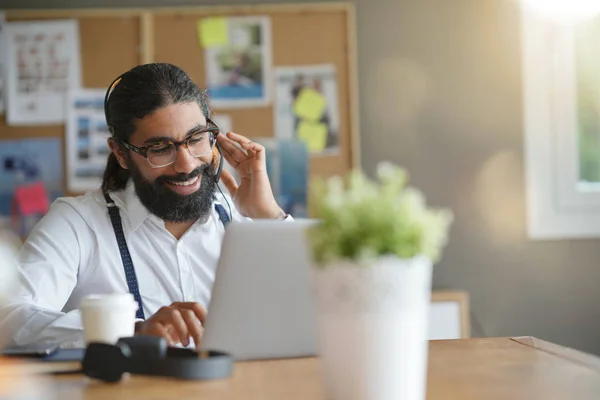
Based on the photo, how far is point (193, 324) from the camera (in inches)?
50.2

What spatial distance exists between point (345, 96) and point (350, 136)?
158mm

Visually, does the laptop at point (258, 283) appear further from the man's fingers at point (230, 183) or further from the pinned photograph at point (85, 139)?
the pinned photograph at point (85, 139)

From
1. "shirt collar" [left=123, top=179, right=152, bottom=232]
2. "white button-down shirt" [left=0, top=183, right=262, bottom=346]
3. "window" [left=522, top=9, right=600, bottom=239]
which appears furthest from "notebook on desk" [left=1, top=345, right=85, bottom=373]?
"window" [left=522, top=9, right=600, bottom=239]

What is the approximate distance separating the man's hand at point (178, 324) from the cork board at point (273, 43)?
6.65 ft

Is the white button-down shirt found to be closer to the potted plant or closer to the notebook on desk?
the notebook on desk

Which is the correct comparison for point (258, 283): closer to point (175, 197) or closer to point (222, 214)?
point (175, 197)

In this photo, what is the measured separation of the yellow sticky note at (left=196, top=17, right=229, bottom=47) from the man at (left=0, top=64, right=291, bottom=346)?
1.17 m

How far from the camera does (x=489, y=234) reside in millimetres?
3350

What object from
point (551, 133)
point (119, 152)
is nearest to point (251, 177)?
point (119, 152)

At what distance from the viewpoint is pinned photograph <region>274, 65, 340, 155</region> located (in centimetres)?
328

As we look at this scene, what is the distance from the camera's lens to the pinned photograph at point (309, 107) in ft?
10.8

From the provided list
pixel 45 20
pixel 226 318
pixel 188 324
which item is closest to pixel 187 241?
pixel 188 324

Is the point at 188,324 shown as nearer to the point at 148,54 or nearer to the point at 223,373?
the point at 223,373

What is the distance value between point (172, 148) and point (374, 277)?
128 cm
